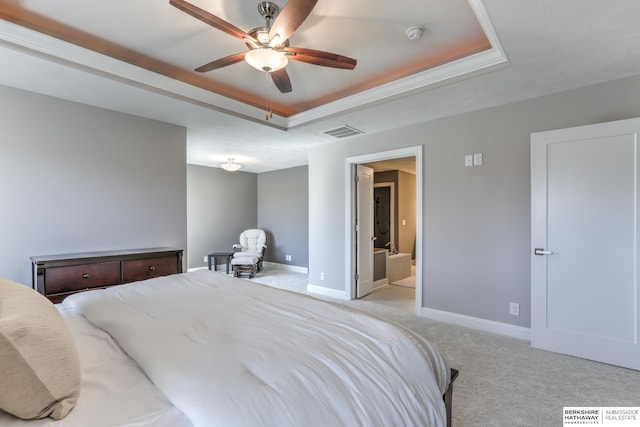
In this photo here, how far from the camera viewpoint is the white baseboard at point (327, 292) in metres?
4.63

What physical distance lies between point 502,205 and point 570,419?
77.3 inches

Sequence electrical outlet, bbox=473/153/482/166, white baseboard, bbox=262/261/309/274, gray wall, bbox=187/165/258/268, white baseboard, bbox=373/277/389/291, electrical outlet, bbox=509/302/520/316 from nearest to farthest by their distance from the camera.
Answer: electrical outlet, bbox=509/302/520/316
electrical outlet, bbox=473/153/482/166
white baseboard, bbox=373/277/389/291
gray wall, bbox=187/165/258/268
white baseboard, bbox=262/261/309/274

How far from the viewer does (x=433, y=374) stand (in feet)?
4.22

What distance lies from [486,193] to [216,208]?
5.57 meters

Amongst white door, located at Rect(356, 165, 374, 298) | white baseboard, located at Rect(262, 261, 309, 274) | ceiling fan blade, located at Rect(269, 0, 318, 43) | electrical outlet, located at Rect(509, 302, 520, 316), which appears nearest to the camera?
ceiling fan blade, located at Rect(269, 0, 318, 43)

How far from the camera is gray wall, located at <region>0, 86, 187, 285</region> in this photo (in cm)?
272

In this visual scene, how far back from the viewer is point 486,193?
130 inches

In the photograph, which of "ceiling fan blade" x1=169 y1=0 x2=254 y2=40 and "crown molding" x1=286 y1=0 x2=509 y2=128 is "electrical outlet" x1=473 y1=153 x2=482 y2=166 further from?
"ceiling fan blade" x1=169 y1=0 x2=254 y2=40

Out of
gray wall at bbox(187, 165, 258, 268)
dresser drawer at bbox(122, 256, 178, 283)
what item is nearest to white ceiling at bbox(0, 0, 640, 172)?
dresser drawer at bbox(122, 256, 178, 283)

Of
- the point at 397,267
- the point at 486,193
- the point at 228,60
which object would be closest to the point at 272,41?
the point at 228,60

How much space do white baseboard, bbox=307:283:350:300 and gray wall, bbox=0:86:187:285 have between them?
7.19ft

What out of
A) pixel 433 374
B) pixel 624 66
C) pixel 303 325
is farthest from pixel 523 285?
pixel 303 325

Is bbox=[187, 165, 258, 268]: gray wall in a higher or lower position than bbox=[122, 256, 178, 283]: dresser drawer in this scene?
higher

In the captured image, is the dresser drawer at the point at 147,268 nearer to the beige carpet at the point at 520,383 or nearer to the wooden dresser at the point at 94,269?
the wooden dresser at the point at 94,269
